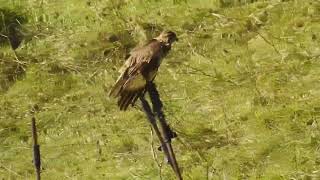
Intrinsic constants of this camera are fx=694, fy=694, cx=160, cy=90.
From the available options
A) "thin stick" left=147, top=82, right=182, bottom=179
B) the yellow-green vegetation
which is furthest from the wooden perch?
the yellow-green vegetation

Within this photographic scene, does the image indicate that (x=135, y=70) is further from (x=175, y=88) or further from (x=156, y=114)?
(x=175, y=88)

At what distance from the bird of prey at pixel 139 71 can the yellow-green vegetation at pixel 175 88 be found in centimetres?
278

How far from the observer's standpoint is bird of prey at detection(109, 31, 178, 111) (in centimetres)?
306

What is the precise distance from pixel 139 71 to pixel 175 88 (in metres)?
4.52

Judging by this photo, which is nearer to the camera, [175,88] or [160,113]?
[160,113]

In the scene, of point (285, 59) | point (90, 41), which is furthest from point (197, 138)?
point (90, 41)

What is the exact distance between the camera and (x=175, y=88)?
300 inches

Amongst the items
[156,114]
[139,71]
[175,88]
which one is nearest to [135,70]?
[139,71]

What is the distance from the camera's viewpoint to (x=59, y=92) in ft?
26.8

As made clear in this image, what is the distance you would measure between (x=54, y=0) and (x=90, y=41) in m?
1.31

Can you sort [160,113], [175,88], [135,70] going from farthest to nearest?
[175,88]
[135,70]
[160,113]

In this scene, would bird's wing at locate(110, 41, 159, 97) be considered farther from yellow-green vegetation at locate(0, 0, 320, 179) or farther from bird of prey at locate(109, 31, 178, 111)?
yellow-green vegetation at locate(0, 0, 320, 179)

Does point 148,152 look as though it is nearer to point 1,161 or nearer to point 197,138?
point 197,138

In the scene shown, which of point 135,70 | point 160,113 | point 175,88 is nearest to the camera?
point 160,113
